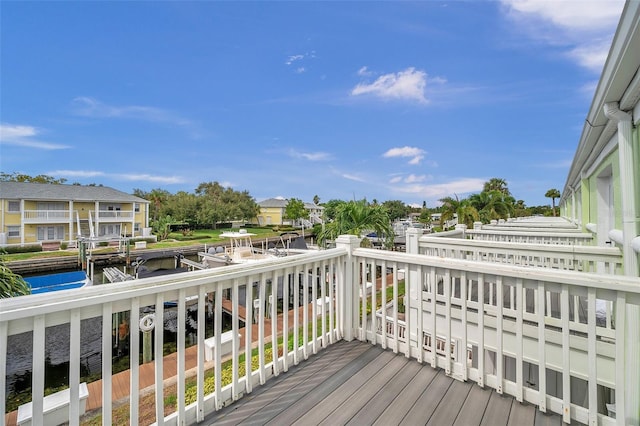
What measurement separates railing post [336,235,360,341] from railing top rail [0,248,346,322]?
0.89 metres

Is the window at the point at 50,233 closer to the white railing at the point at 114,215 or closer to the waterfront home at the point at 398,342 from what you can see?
the white railing at the point at 114,215

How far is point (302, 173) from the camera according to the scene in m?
34.9

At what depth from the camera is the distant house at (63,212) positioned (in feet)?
60.3

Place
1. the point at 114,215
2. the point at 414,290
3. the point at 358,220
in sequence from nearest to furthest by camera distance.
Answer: the point at 414,290 < the point at 358,220 < the point at 114,215

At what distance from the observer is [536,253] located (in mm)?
3316

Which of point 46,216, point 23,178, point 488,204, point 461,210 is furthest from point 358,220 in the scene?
point 23,178

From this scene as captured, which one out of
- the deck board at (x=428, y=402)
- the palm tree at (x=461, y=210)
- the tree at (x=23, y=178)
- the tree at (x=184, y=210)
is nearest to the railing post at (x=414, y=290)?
the deck board at (x=428, y=402)

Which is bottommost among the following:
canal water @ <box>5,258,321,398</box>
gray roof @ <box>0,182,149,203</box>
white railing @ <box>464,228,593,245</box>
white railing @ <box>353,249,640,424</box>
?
canal water @ <box>5,258,321,398</box>

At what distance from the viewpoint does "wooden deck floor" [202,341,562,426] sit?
1.70m

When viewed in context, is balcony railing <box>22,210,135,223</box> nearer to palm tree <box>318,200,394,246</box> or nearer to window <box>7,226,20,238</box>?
window <box>7,226,20,238</box>

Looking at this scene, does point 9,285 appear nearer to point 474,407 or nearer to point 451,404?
point 451,404

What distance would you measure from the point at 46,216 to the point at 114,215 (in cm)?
410

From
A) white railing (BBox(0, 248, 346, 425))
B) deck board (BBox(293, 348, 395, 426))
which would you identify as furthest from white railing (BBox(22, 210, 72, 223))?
deck board (BBox(293, 348, 395, 426))

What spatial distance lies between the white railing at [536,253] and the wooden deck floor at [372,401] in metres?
1.92
